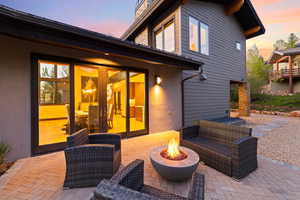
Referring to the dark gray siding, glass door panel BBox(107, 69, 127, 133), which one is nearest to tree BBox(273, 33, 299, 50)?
the dark gray siding

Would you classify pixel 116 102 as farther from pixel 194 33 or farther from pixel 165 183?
pixel 194 33

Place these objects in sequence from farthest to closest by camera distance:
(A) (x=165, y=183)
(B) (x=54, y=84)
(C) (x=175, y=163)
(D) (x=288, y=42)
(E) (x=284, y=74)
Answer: (D) (x=288, y=42) → (E) (x=284, y=74) → (B) (x=54, y=84) → (A) (x=165, y=183) → (C) (x=175, y=163)

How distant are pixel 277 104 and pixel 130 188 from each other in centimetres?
1660

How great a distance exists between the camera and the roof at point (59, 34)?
215 centimetres

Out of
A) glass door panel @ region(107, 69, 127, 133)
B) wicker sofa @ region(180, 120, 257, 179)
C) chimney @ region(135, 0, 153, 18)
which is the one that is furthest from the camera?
chimney @ region(135, 0, 153, 18)

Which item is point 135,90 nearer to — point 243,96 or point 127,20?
point 243,96

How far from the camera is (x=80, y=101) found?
4.00 metres

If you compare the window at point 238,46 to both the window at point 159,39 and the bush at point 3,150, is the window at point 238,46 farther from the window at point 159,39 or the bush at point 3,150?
the bush at point 3,150

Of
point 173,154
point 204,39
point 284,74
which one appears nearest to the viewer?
point 173,154

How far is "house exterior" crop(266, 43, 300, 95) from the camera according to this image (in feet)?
51.5

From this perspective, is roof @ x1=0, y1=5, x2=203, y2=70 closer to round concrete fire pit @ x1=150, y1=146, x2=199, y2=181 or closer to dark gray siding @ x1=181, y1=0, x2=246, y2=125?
round concrete fire pit @ x1=150, y1=146, x2=199, y2=181

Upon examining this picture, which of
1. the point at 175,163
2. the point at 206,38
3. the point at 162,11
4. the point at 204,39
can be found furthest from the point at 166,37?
the point at 175,163

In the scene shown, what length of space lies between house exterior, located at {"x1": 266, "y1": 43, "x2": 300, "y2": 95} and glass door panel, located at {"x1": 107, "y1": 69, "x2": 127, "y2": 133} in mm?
20069

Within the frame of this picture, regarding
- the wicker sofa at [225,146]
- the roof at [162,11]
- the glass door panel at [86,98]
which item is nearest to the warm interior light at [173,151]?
the wicker sofa at [225,146]
